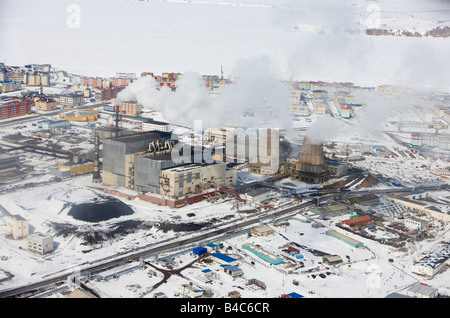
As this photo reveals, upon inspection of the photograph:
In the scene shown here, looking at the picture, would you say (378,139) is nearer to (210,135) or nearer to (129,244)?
(210,135)

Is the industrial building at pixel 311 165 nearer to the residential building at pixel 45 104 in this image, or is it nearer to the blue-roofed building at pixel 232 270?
the blue-roofed building at pixel 232 270

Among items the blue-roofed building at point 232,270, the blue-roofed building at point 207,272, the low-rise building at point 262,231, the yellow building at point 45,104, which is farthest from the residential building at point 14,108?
the blue-roofed building at point 232,270

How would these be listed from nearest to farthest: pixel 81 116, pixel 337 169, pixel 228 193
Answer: pixel 228 193
pixel 337 169
pixel 81 116

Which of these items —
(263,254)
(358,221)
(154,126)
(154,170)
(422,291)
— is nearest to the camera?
(422,291)

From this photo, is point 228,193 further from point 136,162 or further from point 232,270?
point 232,270

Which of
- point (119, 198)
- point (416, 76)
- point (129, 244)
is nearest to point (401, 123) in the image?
point (416, 76)

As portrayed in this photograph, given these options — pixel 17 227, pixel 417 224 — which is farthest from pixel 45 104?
pixel 417 224

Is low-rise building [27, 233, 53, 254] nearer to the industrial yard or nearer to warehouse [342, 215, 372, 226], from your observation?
the industrial yard
